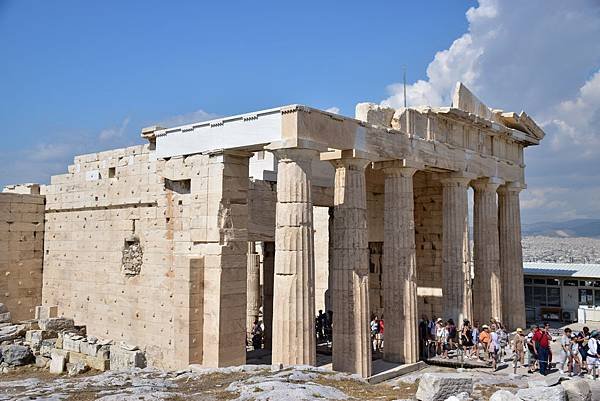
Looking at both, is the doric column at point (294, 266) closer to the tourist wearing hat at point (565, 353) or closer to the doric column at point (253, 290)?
the tourist wearing hat at point (565, 353)

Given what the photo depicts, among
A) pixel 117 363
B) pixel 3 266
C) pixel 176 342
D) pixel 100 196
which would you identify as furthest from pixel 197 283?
pixel 3 266

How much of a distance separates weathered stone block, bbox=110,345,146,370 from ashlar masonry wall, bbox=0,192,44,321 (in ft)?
24.2

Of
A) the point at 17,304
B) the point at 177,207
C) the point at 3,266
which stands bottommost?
the point at 17,304

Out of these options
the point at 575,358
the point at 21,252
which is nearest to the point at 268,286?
the point at 21,252

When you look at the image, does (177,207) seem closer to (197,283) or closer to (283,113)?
(197,283)

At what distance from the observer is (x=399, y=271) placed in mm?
18875

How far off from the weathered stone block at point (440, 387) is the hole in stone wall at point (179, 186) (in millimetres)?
9803

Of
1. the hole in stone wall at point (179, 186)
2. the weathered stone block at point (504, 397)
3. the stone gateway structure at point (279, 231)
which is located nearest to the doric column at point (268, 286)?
the stone gateway structure at point (279, 231)

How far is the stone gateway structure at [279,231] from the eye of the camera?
600 inches

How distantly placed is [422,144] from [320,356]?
26.8 ft

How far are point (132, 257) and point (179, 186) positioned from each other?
3303 mm

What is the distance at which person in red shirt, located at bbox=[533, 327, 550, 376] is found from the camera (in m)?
17.3

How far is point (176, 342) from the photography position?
16672 millimetres

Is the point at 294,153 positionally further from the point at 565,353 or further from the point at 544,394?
the point at 565,353
